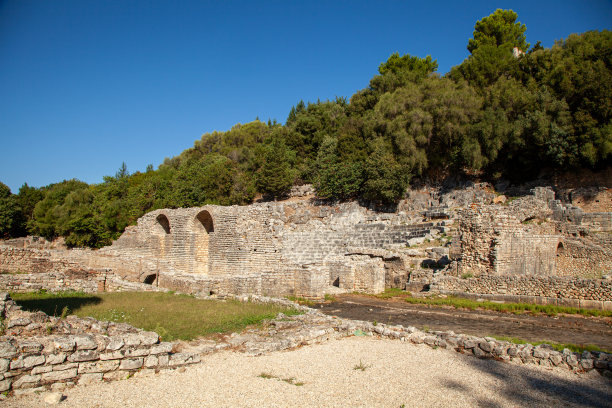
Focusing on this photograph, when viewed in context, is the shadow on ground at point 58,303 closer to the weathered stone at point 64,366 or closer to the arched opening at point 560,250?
the weathered stone at point 64,366

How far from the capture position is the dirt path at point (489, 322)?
7371 mm

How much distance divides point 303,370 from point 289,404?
1.20 metres

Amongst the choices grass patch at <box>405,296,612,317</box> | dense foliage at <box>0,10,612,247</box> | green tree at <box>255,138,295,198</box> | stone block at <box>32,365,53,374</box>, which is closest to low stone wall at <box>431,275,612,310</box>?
grass patch at <box>405,296,612,317</box>

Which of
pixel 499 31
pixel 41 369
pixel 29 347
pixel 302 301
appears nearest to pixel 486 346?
pixel 41 369

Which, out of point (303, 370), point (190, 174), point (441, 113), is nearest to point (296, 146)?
point (190, 174)

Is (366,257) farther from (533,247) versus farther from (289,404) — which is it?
(289,404)

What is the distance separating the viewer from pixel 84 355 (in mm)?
4707

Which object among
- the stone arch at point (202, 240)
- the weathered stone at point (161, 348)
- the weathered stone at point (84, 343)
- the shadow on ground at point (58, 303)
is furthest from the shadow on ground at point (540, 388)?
the stone arch at point (202, 240)

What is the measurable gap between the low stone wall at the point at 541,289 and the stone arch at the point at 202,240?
1201 centimetres

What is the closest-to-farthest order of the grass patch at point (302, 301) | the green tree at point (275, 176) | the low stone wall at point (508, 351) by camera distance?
the low stone wall at point (508, 351) → the grass patch at point (302, 301) → the green tree at point (275, 176)

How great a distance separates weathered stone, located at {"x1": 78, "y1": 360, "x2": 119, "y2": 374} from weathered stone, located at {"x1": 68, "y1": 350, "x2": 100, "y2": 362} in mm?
58

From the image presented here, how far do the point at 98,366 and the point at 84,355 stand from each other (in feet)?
0.70

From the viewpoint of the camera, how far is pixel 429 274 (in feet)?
44.8

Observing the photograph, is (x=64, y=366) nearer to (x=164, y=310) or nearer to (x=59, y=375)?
(x=59, y=375)
